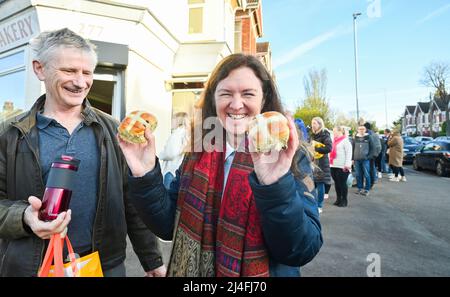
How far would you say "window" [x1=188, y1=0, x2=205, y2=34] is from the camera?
10.1 m

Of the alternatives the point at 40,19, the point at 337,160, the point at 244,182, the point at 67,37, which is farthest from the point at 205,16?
the point at 244,182

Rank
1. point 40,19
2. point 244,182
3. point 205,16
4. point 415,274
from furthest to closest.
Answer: point 205,16 → point 40,19 → point 415,274 → point 244,182

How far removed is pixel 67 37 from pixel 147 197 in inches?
38.9

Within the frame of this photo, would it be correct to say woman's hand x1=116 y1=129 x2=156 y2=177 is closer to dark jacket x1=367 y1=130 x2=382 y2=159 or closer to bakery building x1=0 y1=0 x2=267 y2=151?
bakery building x1=0 y1=0 x2=267 y2=151

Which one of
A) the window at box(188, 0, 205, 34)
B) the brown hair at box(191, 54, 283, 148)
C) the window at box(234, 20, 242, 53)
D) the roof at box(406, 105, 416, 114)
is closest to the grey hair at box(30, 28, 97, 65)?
the brown hair at box(191, 54, 283, 148)

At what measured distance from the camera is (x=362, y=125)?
8.94 m

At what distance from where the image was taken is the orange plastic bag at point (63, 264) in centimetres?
114

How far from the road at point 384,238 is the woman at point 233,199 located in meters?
2.49

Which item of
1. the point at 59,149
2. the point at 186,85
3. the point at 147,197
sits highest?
the point at 186,85

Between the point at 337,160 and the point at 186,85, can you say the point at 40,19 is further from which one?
the point at 337,160

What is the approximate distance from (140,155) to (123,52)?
209 inches

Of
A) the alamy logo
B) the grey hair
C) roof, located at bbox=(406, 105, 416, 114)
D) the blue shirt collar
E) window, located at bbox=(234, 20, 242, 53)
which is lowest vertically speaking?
the alamy logo
